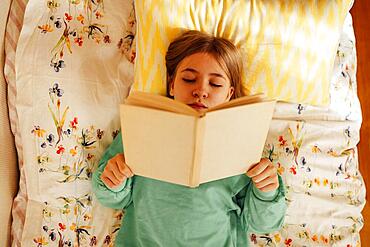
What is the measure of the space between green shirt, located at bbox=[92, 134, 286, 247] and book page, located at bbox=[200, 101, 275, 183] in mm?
126

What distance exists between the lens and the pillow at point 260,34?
1.21m

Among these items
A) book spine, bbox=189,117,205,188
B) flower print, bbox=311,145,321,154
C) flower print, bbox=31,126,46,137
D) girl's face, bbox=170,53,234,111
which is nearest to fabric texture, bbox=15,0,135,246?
flower print, bbox=31,126,46,137

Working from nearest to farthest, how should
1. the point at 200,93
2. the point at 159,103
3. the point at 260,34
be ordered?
the point at 159,103
the point at 200,93
the point at 260,34

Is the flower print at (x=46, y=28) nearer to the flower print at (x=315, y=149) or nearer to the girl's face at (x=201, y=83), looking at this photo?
the girl's face at (x=201, y=83)

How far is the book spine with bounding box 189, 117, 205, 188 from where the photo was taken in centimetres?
89

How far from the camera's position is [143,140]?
0.99m

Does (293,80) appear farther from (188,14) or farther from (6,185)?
(6,185)

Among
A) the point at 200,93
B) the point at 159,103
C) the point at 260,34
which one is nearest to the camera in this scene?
the point at 159,103

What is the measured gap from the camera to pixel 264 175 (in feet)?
3.61

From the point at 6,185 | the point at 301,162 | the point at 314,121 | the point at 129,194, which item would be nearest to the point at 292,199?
the point at 301,162

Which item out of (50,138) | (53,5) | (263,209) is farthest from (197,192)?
(53,5)

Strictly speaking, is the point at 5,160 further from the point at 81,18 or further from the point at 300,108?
the point at 300,108

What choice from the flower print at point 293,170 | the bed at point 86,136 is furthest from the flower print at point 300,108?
the flower print at point 293,170

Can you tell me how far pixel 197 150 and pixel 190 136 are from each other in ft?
0.12
